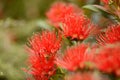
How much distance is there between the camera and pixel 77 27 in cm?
162

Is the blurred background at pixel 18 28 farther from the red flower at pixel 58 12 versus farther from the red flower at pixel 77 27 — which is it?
the red flower at pixel 77 27

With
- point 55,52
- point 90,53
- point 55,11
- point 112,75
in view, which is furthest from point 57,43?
point 55,11

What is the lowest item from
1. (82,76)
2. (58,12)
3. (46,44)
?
(82,76)

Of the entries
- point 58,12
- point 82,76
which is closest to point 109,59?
point 82,76

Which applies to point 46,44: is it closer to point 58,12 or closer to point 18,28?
point 58,12

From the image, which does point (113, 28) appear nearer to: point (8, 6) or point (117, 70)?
point (117, 70)

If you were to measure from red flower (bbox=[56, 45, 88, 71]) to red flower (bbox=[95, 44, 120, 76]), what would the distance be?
87 millimetres

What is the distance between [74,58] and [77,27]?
1.03 feet

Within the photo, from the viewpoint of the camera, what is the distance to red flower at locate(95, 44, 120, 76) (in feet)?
3.95

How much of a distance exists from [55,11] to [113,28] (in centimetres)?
79

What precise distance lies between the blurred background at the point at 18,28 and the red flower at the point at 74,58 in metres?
0.50

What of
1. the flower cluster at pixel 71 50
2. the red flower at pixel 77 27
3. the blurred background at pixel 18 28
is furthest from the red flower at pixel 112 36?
the blurred background at pixel 18 28

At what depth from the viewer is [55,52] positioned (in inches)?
62.9

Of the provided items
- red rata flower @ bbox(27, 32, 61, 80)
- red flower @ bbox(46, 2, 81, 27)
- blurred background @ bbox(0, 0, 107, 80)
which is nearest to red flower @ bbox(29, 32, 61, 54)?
red rata flower @ bbox(27, 32, 61, 80)
